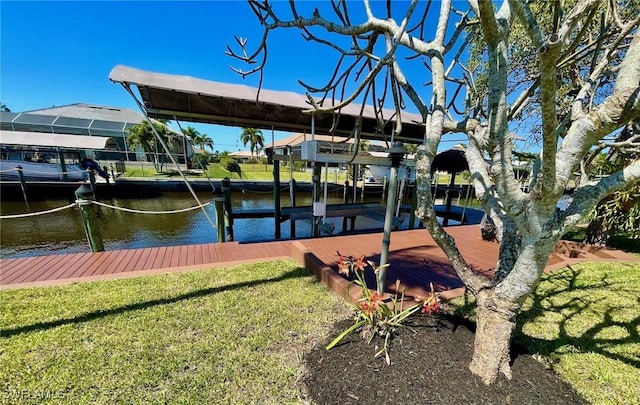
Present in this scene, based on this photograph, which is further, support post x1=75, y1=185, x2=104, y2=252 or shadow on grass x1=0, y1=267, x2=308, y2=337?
support post x1=75, y1=185, x2=104, y2=252

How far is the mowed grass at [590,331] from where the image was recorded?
183 cm

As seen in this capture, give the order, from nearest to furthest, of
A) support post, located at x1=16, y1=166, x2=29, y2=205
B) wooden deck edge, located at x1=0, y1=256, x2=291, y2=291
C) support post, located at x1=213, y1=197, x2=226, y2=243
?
wooden deck edge, located at x1=0, y1=256, x2=291, y2=291
support post, located at x1=213, y1=197, x2=226, y2=243
support post, located at x1=16, y1=166, x2=29, y2=205

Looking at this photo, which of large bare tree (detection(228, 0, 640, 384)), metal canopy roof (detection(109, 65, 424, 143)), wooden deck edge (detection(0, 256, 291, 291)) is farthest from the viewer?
metal canopy roof (detection(109, 65, 424, 143))

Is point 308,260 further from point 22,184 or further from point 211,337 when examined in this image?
point 22,184

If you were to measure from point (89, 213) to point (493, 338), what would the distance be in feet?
18.6

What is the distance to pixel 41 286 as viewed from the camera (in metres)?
3.19

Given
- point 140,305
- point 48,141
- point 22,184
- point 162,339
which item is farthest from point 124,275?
point 48,141

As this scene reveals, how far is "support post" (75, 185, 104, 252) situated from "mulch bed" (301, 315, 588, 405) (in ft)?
14.8

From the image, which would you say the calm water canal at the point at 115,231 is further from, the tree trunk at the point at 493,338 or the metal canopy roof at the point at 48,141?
the tree trunk at the point at 493,338

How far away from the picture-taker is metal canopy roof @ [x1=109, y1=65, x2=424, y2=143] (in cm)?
438

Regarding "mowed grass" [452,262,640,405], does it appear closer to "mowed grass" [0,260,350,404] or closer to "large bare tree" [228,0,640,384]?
"large bare tree" [228,0,640,384]

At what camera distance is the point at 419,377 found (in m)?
1.68

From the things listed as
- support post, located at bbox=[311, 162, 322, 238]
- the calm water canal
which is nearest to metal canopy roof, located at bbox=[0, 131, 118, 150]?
the calm water canal

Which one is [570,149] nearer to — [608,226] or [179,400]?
[179,400]
